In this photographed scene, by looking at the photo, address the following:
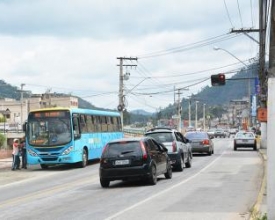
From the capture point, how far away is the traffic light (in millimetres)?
35888

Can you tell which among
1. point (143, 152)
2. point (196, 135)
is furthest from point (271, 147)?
point (196, 135)

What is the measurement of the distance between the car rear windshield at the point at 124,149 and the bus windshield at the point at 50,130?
10.4 m

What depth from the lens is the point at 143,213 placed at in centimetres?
1203

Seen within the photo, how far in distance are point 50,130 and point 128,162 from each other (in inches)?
450

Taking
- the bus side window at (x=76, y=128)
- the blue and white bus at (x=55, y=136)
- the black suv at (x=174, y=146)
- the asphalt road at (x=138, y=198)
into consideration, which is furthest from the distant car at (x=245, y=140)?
the asphalt road at (x=138, y=198)

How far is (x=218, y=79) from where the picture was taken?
3622cm

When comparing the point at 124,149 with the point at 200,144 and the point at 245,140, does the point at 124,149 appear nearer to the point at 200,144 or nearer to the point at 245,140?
the point at 200,144

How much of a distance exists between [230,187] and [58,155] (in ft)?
43.2

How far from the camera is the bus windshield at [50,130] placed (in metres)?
28.8

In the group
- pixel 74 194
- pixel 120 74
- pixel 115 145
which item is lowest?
pixel 74 194

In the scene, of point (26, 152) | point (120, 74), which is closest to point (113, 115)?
point (26, 152)

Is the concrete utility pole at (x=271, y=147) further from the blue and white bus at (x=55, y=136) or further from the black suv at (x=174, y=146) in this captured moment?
the blue and white bus at (x=55, y=136)

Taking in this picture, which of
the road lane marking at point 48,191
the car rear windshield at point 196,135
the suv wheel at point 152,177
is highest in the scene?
the car rear windshield at point 196,135

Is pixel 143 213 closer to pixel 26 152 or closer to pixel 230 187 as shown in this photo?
pixel 230 187
